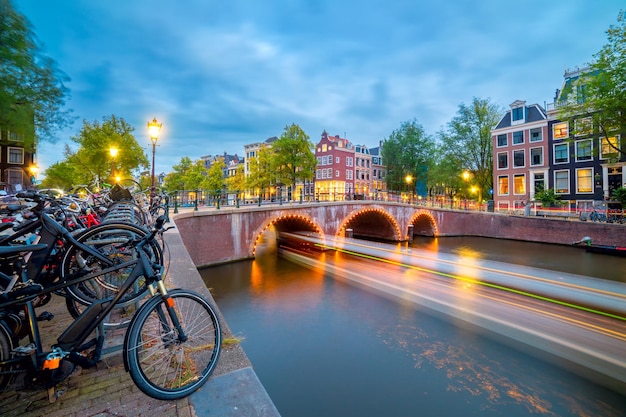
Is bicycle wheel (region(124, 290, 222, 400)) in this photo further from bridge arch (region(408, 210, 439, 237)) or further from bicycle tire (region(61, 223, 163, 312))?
bridge arch (region(408, 210, 439, 237))

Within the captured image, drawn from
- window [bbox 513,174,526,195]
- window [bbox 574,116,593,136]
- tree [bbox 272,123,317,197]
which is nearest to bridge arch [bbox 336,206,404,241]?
tree [bbox 272,123,317,197]

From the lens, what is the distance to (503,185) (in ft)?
103

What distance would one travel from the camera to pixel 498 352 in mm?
7562

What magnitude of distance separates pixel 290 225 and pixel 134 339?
22.0m

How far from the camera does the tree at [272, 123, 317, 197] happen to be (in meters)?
34.4

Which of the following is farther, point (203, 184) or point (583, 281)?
point (203, 184)

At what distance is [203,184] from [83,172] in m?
18.1

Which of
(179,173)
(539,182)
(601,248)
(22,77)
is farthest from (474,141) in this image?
(179,173)

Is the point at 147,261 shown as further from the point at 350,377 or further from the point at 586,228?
the point at 586,228

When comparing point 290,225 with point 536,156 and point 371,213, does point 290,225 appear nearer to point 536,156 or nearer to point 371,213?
point 371,213

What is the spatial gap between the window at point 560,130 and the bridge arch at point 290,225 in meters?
22.7

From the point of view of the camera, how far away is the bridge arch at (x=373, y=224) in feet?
78.4

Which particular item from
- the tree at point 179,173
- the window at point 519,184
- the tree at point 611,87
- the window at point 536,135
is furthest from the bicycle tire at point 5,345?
the tree at point 179,173

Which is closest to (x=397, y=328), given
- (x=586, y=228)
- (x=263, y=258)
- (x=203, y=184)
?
(x=263, y=258)
